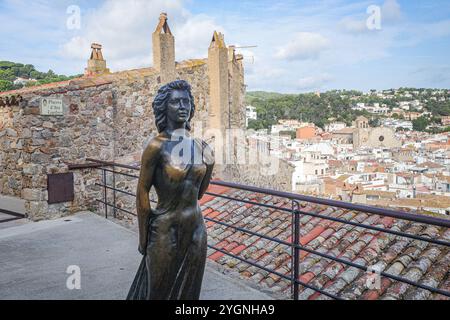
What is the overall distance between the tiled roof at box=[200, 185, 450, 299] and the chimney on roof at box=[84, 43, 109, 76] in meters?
5.50

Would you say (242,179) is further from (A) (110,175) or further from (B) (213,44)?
(A) (110,175)

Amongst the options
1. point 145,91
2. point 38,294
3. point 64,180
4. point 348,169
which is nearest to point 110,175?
point 64,180

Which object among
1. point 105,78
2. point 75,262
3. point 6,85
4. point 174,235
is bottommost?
point 75,262

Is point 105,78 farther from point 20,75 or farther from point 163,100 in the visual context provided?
point 20,75

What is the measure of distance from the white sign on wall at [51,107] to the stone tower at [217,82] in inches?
190

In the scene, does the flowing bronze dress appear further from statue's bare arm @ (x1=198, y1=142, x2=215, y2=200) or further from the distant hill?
the distant hill

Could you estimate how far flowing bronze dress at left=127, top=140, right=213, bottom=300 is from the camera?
7.15 ft

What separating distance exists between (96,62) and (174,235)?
8891 mm

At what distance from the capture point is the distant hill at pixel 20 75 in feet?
49.2

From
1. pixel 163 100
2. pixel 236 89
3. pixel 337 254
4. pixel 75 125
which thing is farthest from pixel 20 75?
pixel 163 100

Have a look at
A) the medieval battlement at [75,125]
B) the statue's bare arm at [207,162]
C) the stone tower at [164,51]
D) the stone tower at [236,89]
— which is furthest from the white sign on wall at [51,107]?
the stone tower at [236,89]

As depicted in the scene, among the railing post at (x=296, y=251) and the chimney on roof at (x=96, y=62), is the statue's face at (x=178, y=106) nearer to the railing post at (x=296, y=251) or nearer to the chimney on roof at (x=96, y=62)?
the railing post at (x=296, y=251)

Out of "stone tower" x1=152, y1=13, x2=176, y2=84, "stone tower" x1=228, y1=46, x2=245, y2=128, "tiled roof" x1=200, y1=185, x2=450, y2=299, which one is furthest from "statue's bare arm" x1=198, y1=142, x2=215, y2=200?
"stone tower" x1=228, y1=46, x2=245, y2=128

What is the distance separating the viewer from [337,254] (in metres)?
4.91
